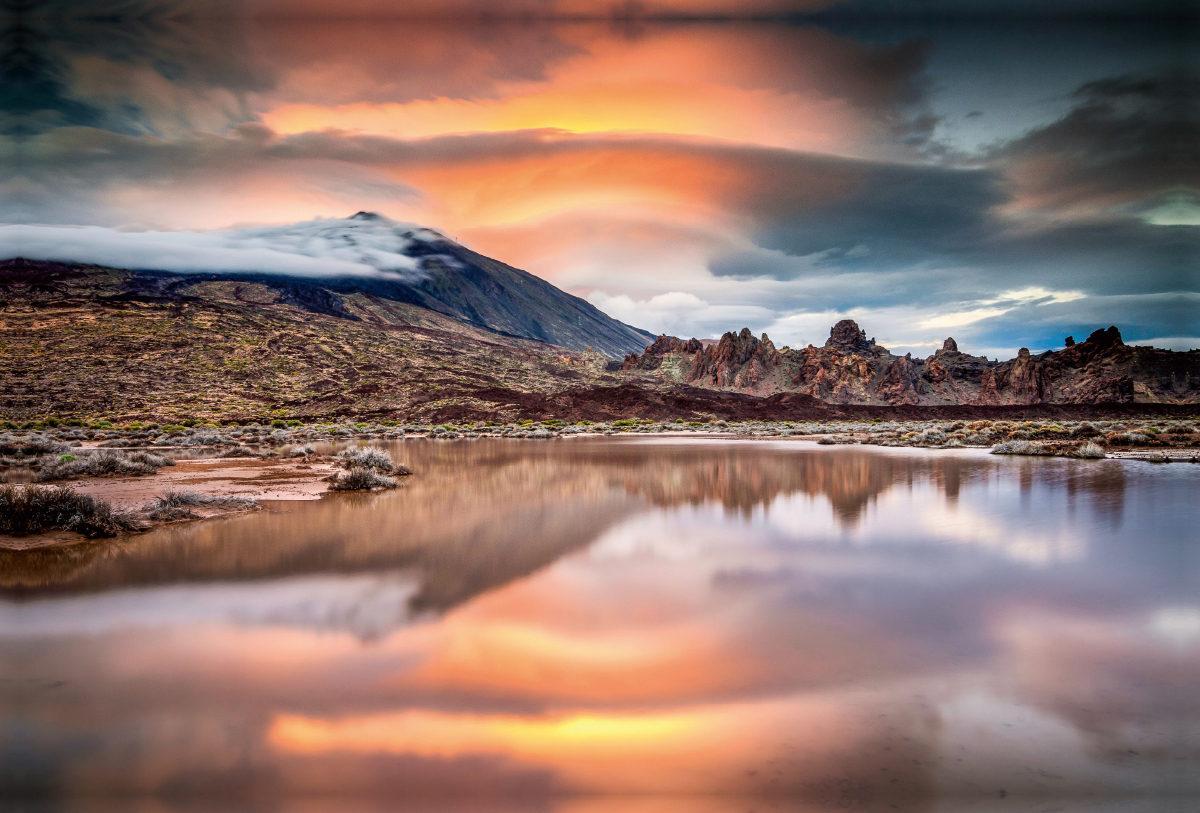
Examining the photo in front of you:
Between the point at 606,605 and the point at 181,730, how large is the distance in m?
3.50

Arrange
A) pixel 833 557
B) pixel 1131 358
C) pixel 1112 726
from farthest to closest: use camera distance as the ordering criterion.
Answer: pixel 1131 358, pixel 833 557, pixel 1112 726

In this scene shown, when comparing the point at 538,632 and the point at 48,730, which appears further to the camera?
the point at 538,632

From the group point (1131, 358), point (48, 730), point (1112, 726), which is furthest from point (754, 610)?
point (1131, 358)

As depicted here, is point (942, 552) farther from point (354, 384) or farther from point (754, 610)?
point (354, 384)

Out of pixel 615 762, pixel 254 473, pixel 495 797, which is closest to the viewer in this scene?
pixel 495 797

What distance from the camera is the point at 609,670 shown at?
14.8ft

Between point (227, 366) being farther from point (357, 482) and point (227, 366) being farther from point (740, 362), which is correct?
point (740, 362)

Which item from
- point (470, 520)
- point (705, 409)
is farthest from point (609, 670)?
point (705, 409)

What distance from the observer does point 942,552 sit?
800 centimetres

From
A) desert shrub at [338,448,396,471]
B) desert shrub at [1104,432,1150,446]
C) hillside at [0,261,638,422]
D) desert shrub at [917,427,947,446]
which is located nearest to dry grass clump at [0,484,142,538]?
desert shrub at [338,448,396,471]

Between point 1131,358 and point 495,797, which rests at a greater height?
point 1131,358

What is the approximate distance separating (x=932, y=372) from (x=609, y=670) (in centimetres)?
12147

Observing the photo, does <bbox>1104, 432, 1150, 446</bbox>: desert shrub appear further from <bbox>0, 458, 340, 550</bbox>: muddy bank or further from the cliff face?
the cliff face

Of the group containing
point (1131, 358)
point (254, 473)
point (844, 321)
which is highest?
point (844, 321)
